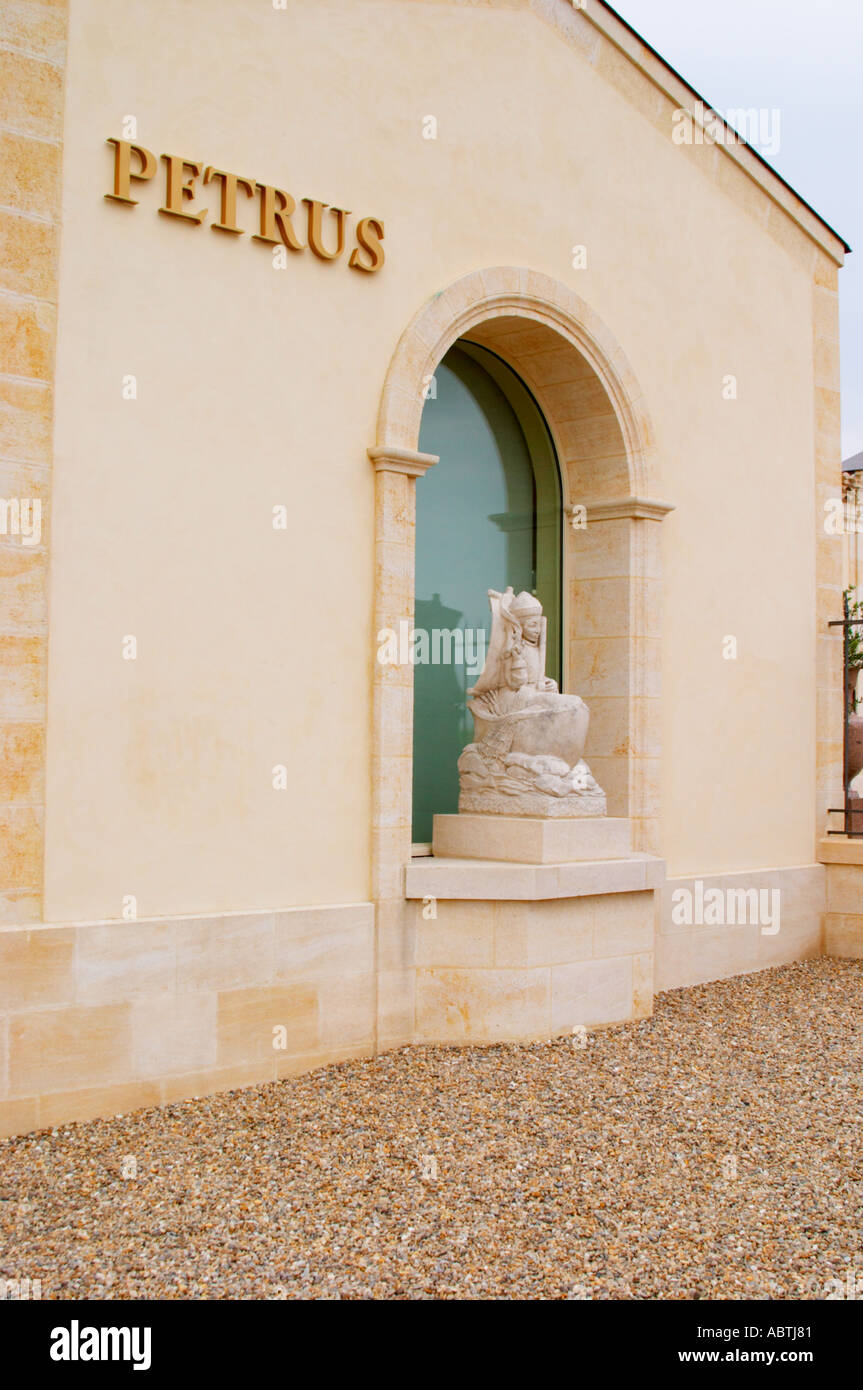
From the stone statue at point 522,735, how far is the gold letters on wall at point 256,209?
2.28 meters

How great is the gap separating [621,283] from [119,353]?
433 centimetres

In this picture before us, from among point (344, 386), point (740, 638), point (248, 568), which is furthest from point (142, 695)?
point (740, 638)

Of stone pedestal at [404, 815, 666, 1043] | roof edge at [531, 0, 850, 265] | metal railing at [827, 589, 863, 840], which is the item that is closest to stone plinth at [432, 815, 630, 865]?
stone pedestal at [404, 815, 666, 1043]

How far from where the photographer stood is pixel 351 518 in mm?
7191

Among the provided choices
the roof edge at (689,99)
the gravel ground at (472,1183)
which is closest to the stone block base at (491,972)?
the gravel ground at (472,1183)

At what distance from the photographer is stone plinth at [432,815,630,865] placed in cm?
745

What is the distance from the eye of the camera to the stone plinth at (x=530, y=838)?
24.4 feet

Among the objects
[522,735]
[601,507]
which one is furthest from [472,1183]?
[601,507]

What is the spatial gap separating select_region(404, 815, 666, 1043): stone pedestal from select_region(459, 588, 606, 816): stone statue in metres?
0.15

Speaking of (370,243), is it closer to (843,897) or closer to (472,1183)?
(472,1183)

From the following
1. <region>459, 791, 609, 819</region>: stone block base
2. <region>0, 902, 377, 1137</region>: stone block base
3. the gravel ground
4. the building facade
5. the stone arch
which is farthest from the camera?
the stone arch

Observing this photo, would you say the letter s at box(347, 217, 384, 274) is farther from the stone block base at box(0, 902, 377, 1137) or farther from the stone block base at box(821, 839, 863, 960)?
the stone block base at box(821, 839, 863, 960)

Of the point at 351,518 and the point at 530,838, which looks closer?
the point at 351,518

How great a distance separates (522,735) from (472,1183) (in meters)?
3.22
